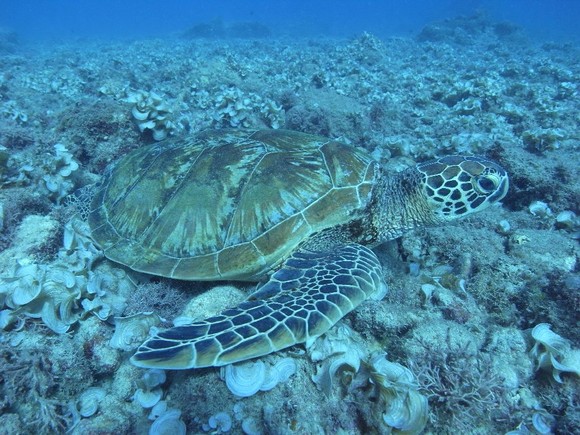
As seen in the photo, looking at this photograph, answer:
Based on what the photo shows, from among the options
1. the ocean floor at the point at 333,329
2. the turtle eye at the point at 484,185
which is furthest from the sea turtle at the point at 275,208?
the ocean floor at the point at 333,329

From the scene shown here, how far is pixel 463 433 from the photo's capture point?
1.59 meters

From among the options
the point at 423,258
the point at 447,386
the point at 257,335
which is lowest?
the point at 423,258

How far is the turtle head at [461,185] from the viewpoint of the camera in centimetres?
278

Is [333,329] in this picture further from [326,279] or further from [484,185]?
[484,185]

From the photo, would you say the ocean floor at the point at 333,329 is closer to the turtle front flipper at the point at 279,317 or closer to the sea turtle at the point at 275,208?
the turtle front flipper at the point at 279,317

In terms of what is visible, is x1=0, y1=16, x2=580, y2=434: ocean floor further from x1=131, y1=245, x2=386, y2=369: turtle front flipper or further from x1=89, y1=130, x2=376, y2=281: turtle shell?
x1=89, y1=130, x2=376, y2=281: turtle shell

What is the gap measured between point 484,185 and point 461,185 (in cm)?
18

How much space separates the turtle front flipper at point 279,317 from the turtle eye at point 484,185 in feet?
3.93

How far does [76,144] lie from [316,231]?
3.59m

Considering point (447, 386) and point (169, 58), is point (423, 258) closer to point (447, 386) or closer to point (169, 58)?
point (447, 386)

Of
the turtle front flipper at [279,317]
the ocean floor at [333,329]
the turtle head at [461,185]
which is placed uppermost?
the turtle head at [461,185]

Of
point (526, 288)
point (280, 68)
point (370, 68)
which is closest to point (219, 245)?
point (526, 288)

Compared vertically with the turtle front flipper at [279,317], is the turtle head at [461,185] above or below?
above

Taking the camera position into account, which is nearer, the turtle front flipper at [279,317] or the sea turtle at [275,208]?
A: the turtle front flipper at [279,317]
